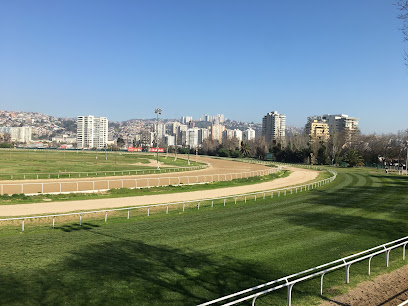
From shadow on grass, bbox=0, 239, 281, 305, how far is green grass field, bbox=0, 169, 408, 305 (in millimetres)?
27

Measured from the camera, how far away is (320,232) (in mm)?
16641

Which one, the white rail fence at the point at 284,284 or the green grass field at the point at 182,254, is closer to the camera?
the white rail fence at the point at 284,284

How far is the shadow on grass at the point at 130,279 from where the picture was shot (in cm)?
866

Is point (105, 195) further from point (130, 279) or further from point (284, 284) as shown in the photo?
point (284, 284)

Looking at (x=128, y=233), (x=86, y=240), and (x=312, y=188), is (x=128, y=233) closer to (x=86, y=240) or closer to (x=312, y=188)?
(x=86, y=240)

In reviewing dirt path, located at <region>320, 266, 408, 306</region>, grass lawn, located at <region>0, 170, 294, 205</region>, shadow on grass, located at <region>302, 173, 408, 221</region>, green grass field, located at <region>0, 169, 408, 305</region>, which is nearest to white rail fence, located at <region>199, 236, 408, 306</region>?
green grass field, located at <region>0, 169, 408, 305</region>

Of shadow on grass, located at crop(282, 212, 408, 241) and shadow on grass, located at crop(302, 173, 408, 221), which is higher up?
shadow on grass, located at crop(282, 212, 408, 241)

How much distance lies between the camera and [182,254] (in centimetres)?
1262

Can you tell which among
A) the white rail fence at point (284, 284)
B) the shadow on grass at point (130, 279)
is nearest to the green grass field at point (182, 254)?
the shadow on grass at point (130, 279)

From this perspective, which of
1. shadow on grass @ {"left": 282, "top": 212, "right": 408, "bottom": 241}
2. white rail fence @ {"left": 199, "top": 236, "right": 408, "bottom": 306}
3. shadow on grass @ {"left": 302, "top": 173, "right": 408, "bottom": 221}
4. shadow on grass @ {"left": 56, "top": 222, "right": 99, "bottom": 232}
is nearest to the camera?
white rail fence @ {"left": 199, "top": 236, "right": 408, "bottom": 306}

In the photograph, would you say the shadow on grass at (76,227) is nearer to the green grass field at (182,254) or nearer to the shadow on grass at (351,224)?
the green grass field at (182,254)

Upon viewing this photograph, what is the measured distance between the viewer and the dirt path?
8898 millimetres

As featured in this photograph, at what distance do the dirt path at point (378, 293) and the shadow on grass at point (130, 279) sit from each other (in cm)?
234

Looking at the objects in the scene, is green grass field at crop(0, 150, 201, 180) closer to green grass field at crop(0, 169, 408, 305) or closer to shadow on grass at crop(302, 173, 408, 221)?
green grass field at crop(0, 169, 408, 305)
